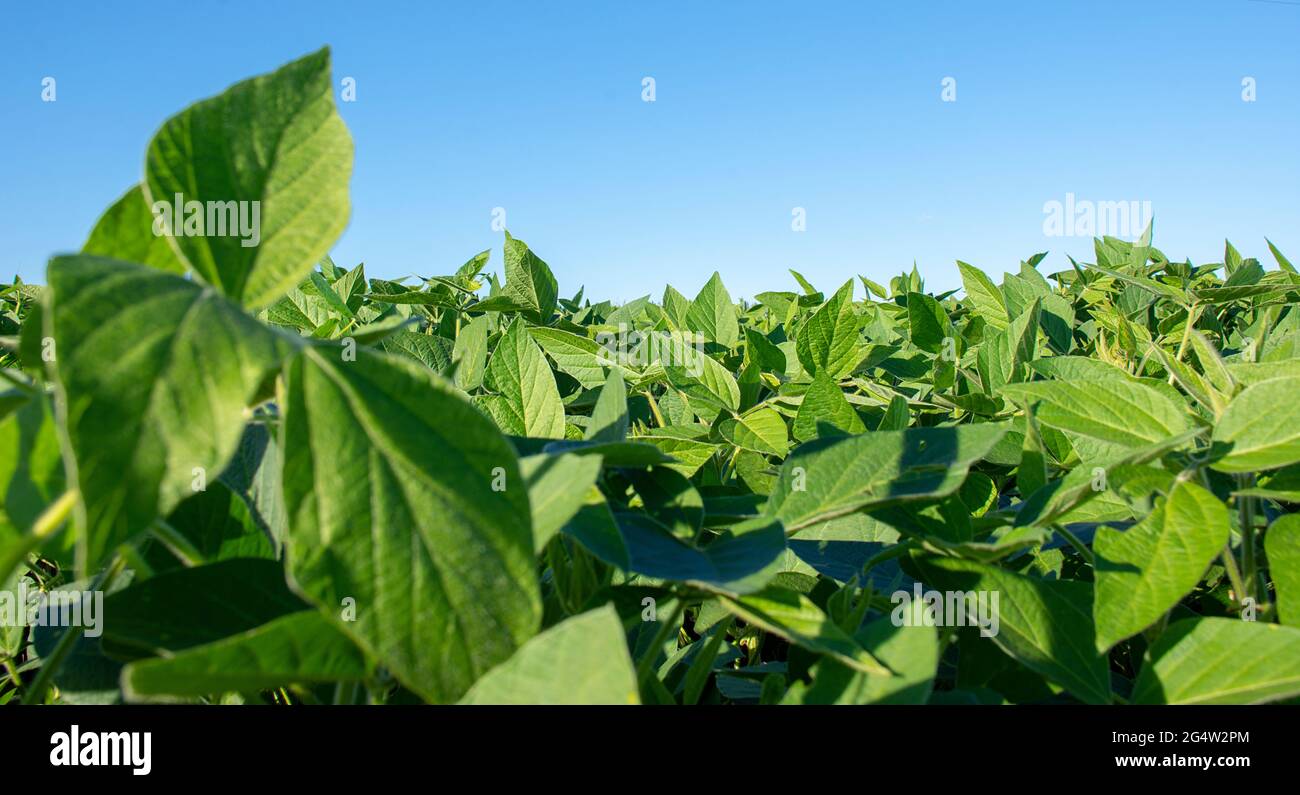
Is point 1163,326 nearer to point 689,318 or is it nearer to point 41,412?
point 689,318

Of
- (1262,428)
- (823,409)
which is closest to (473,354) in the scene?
(823,409)

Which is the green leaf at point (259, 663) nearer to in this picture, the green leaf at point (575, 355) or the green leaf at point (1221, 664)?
the green leaf at point (1221, 664)

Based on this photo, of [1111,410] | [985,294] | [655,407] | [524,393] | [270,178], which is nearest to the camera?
[270,178]

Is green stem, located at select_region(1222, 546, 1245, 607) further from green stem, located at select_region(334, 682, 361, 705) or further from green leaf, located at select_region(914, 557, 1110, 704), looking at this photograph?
green stem, located at select_region(334, 682, 361, 705)

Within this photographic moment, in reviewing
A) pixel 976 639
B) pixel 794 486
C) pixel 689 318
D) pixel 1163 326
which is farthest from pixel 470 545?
pixel 1163 326

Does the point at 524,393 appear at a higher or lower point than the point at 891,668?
higher

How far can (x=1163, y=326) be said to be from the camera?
214cm

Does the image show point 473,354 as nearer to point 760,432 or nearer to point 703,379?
point 703,379

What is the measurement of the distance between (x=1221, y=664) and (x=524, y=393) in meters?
0.78

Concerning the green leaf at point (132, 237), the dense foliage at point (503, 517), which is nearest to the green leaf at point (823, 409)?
the dense foliage at point (503, 517)

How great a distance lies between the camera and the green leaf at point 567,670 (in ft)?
1.62

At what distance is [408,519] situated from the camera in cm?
49

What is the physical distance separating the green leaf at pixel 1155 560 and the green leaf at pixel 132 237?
2.54 ft
